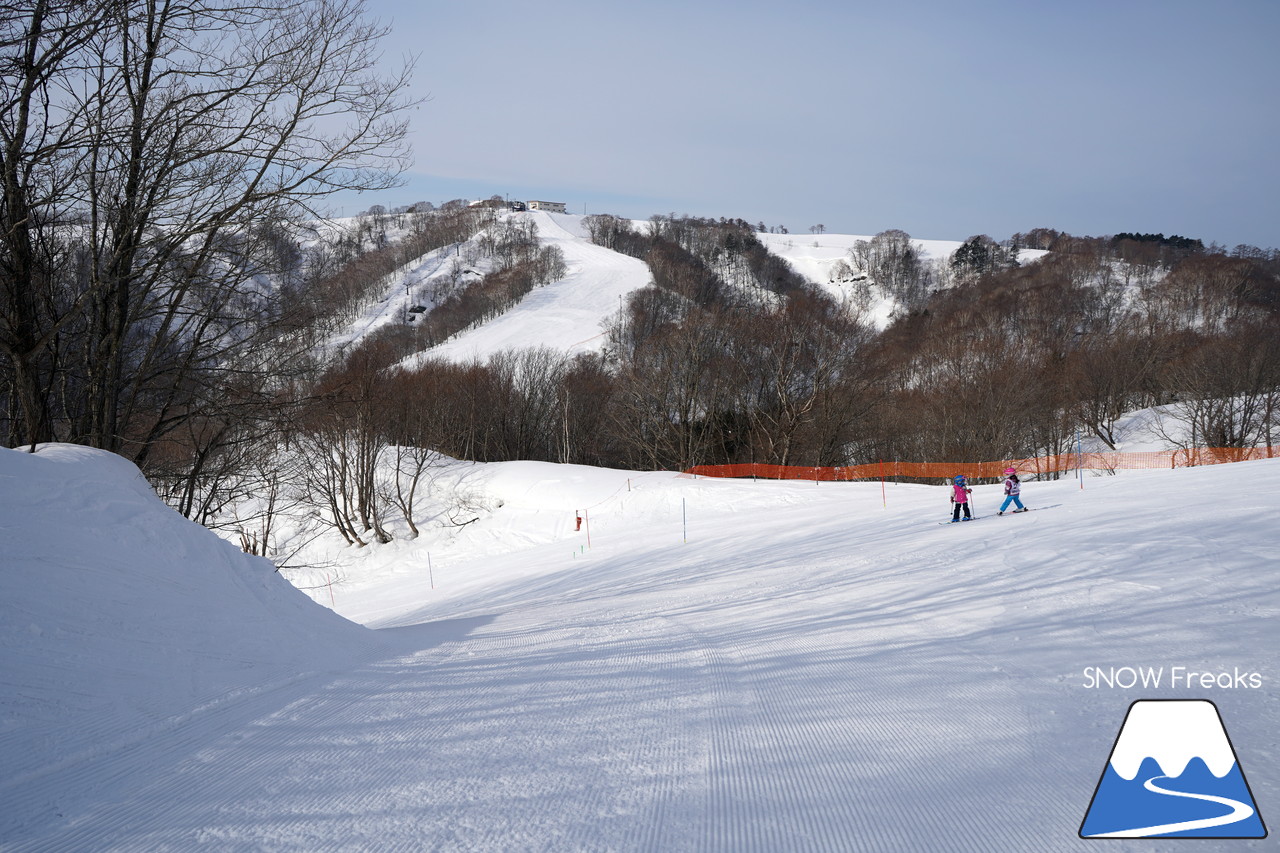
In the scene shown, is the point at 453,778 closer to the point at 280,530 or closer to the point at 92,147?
the point at 92,147

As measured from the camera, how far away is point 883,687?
569 cm

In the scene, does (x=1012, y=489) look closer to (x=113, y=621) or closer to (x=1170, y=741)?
(x=1170, y=741)

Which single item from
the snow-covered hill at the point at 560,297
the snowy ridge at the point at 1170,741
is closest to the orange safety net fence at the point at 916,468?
the snow-covered hill at the point at 560,297

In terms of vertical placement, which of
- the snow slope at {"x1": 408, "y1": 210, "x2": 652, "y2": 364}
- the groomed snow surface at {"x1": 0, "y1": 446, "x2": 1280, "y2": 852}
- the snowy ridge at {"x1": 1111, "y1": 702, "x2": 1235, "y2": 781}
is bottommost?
the groomed snow surface at {"x1": 0, "y1": 446, "x2": 1280, "y2": 852}

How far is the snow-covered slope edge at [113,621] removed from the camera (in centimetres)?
403

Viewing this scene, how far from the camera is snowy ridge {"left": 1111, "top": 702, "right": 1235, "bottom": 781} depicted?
11.4 ft

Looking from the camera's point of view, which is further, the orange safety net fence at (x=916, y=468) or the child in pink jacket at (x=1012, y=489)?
the orange safety net fence at (x=916, y=468)

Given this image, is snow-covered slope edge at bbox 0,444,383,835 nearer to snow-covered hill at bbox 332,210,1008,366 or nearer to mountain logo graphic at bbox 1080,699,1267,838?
mountain logo graphic at bbox 1080,699,1267,838

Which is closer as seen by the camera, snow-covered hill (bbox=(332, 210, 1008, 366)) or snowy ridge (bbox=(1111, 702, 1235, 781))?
snowy ridge (bbox=(1111, 702, 1235, 781))

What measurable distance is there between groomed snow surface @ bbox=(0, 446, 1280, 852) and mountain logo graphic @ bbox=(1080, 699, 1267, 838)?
0.14 meters

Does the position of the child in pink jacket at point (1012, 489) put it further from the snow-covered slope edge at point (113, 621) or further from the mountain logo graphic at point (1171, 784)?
the snow-covered slope edge at point (113, 621)

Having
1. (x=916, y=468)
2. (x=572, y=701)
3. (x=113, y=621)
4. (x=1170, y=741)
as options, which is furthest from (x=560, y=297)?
(x=1170, y=741)

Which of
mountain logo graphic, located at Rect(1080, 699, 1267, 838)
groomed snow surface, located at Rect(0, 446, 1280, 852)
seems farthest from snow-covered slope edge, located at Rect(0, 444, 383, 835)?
mountain logo graphic, located at Rect(1080, 699, 1267, 838)

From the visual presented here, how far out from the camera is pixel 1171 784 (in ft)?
11.3
